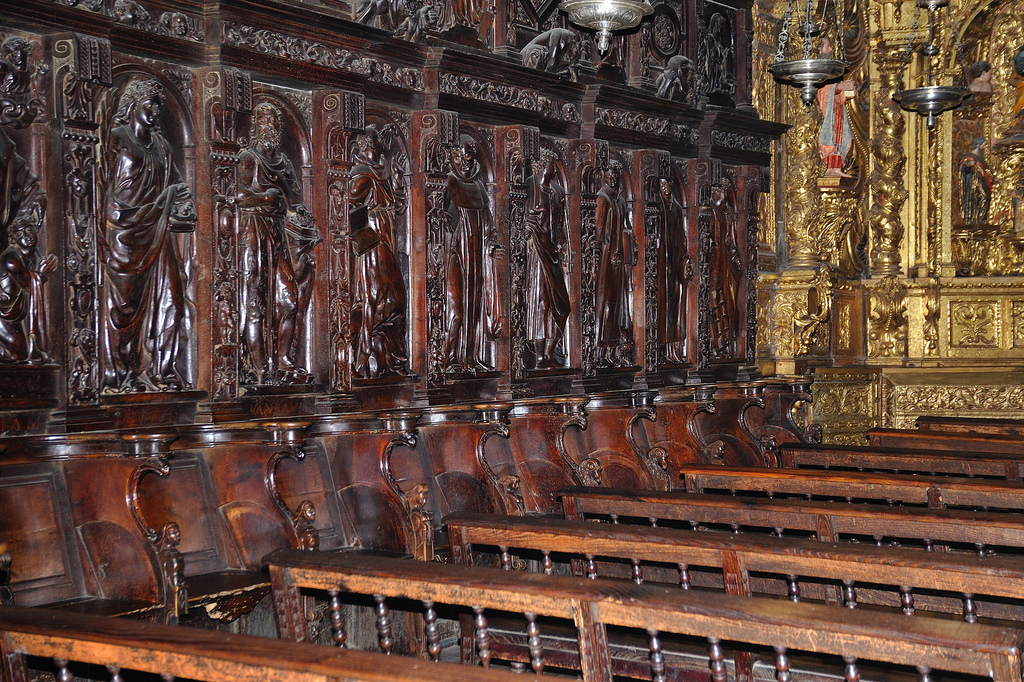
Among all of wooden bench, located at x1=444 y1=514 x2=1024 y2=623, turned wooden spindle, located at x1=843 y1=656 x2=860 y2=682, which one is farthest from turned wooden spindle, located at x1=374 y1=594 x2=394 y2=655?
turned wooden spindle, located at x1=843 y1=656 x2=860 y2=682

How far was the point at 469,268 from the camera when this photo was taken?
8.42m

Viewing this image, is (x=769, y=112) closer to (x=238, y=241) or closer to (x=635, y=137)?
(x=635, y=137)

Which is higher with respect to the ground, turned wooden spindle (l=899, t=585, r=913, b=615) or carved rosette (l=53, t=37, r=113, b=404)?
carved rosette (l=53, t=37, r=113, b=404)

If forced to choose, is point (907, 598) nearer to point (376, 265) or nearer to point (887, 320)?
point (376, 265)

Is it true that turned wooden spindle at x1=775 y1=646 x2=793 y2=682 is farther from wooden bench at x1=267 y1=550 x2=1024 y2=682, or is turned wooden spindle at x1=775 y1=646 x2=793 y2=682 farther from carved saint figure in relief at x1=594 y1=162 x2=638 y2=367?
carved saint figure in relief at x1=594 y1=162 x2=638 y2=367

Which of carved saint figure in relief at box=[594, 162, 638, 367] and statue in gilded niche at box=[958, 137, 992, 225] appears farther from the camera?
statue in gilded niche at box=[958, 137, 992, 225]

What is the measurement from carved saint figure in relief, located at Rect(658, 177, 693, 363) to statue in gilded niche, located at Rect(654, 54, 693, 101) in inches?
33.1

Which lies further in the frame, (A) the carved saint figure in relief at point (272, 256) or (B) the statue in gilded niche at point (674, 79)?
(B) the statue in gilded niche at point (674, 79)

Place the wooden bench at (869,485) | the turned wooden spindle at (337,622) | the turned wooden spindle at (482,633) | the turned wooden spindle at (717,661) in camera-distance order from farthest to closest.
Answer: the wooden bench at (869,485) → the turned wooden spindle at (337,622) → the turned wooden spindle at (482,633) → the turned wooden spindle at (717,661)

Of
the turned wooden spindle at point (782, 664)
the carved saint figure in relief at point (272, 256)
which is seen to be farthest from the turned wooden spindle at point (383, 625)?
the carved saint figure in relief at point (272, 256)

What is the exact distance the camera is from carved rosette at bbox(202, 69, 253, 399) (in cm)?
657

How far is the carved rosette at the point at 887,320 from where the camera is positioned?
13359 millimetres

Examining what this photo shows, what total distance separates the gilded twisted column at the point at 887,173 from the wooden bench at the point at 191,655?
11.7 m

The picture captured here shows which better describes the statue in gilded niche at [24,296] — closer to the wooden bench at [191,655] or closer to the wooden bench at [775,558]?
the wooden bench at [775,558]
